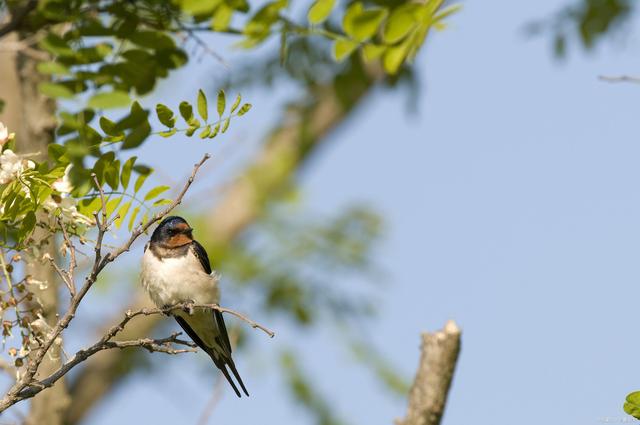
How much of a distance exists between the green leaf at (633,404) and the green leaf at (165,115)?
149 cm

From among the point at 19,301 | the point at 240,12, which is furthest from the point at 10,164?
the point at 240,12

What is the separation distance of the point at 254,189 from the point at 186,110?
780 centimetres

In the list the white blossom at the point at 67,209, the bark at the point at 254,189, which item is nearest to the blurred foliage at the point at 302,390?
the bark at the point at 254,189

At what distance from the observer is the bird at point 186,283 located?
482 cm

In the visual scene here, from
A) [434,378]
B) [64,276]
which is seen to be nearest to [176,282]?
[434,378]

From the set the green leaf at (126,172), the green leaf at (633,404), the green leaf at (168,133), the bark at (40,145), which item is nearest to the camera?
the green leaf at (633,404)

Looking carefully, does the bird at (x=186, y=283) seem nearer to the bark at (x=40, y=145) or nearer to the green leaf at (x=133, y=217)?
the bark at (x=40, y=145)

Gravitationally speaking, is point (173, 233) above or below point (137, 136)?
below

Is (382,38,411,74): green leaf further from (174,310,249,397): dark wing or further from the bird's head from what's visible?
the bird's head

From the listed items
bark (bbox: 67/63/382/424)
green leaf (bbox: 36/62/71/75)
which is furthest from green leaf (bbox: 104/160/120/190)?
bark (bbox: 67/63/382/424)

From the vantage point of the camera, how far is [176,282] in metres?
4.81

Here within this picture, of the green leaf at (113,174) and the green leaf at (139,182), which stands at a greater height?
the green leaf at (113,174)

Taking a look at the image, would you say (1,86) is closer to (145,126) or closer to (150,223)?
(145,126)

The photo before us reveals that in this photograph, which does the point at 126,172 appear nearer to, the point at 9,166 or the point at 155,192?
the point at 155,192
